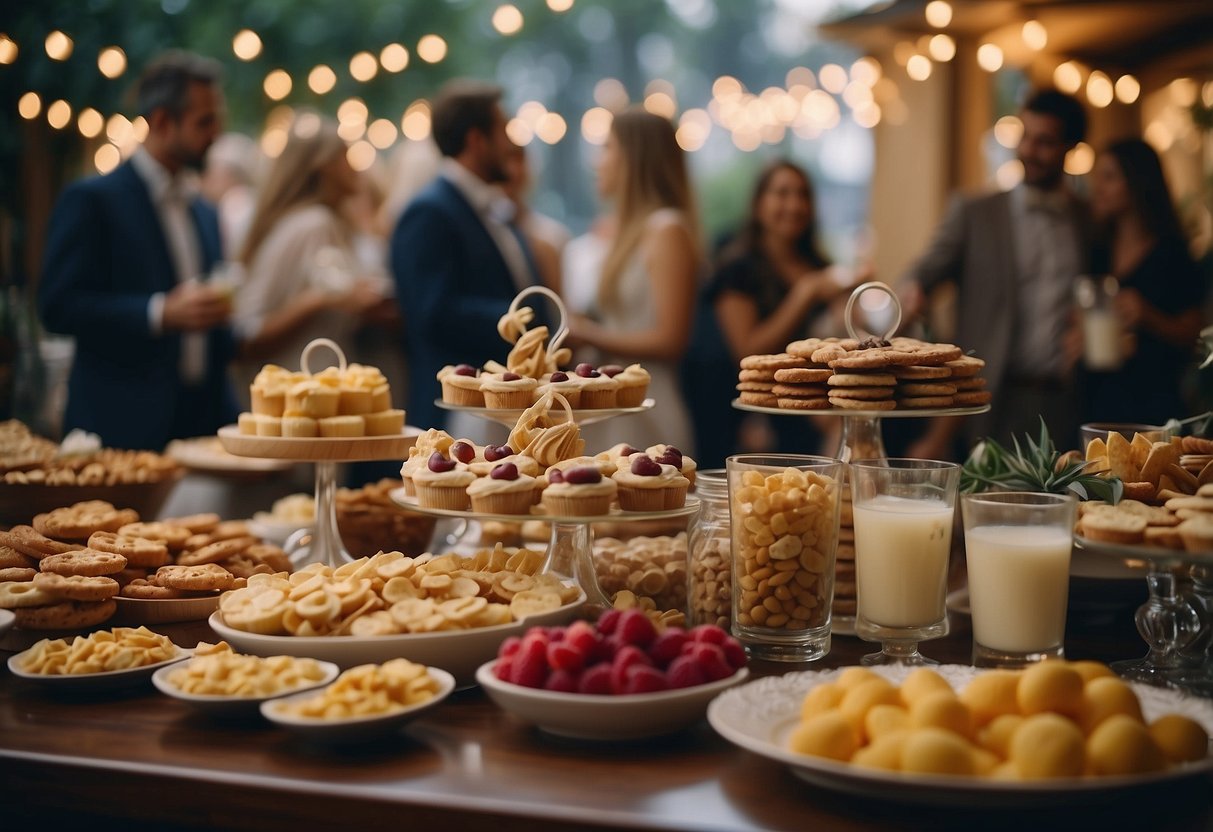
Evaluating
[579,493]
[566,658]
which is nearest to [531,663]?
[566,658]

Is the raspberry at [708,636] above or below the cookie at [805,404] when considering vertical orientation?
below

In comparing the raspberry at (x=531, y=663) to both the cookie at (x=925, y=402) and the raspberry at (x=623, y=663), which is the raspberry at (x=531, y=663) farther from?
the cookie at (x=925, y=402)

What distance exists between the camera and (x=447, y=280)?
3854 millimetres

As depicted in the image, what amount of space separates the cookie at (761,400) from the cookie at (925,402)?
0.70 feet

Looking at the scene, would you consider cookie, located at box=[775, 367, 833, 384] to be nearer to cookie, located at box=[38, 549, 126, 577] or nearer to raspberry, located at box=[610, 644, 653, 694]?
raspberry, located at box=[610, 644, 653, 694]

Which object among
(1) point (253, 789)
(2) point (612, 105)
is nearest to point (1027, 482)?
(1) point (253, 789)

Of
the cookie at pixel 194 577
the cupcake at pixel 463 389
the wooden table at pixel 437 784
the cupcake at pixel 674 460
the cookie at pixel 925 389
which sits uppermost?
the cookie at pixel 925 389

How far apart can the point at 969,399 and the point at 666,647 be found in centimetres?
76

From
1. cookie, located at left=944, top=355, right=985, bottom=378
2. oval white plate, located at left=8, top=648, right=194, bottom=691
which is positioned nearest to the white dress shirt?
oval white plate, located at left=8, top=648, right=194, bottom=691

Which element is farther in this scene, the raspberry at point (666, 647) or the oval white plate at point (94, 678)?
the oval white plate at point (94, 678)

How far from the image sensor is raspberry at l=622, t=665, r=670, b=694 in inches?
59.0

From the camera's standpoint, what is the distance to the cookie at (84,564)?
1974 mm

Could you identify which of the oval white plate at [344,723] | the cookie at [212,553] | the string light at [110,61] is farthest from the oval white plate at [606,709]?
the string light at [110,61]

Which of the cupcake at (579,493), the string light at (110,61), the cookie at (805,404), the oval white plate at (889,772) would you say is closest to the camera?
the oval white plate at (889,772)
